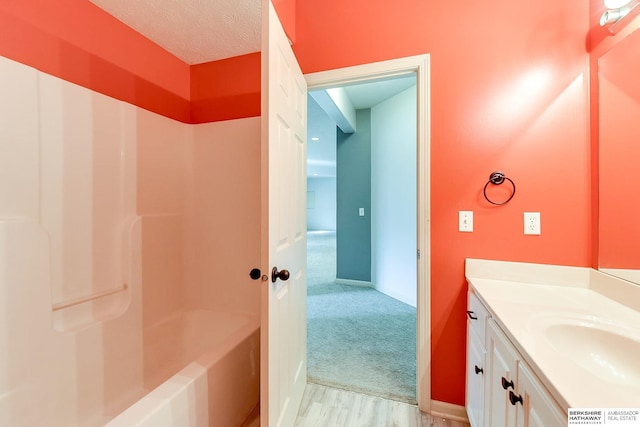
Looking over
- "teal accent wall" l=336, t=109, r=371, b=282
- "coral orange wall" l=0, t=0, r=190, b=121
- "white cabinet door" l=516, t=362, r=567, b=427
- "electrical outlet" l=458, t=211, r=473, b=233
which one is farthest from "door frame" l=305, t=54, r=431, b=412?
"teal accent wall" l=336, t=109, r=371, b=282

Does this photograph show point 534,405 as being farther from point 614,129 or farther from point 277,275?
point 614,129

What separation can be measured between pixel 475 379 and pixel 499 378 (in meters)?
0.38

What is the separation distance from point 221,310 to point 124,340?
1.92 ft

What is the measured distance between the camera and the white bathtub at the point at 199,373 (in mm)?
934

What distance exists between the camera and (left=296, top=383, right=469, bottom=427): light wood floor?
4.62 feet

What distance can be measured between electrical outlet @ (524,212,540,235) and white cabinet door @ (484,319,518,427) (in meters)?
0.63

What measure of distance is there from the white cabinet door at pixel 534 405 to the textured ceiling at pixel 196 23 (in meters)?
2.09

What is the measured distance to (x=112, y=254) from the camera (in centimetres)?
149

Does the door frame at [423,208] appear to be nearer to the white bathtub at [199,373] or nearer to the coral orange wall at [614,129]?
the coral orange wall at [614,129]

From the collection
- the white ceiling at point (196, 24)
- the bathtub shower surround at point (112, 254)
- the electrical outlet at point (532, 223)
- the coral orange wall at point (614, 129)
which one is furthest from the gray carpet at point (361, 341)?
the white ceiling at point (196, 24)

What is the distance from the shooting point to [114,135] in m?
1.50

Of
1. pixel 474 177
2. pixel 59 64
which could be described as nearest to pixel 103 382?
pixel 59 64

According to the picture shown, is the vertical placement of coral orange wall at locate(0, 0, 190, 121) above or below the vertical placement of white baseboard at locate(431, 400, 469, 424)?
above

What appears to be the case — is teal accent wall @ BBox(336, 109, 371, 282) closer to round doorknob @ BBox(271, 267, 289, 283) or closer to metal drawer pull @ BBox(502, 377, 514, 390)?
round doorknob @ BBox(271, 267, 289, 283)
